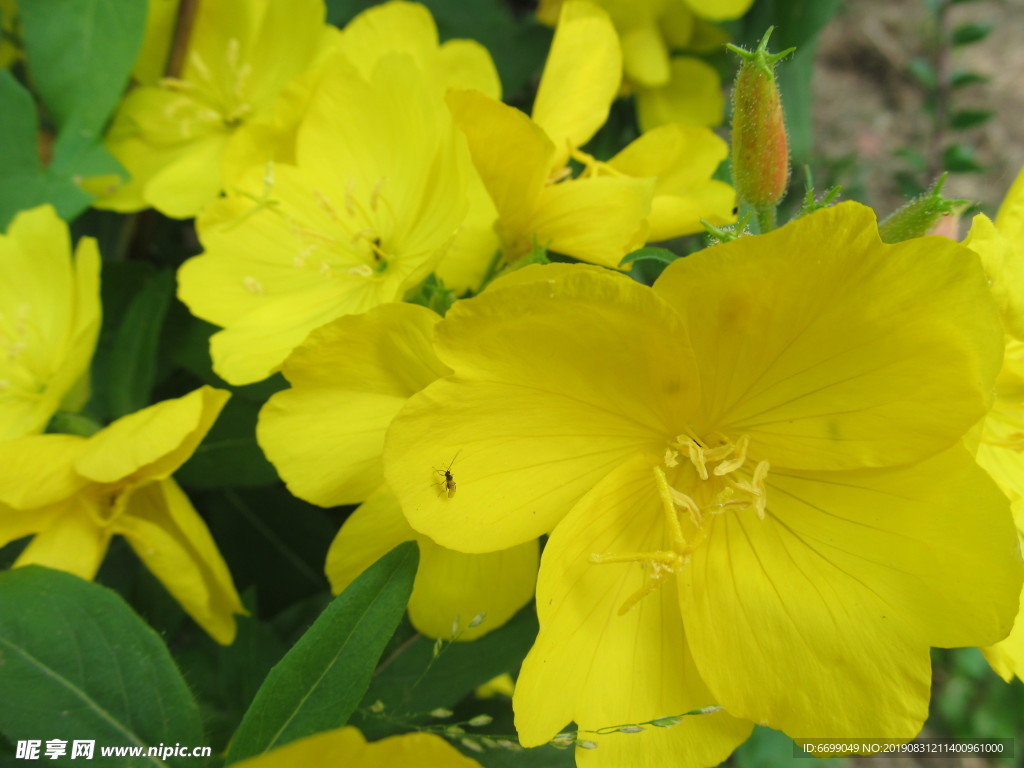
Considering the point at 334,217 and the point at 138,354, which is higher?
the point at 334,217

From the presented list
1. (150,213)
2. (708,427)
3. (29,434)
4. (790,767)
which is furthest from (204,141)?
(790,767)

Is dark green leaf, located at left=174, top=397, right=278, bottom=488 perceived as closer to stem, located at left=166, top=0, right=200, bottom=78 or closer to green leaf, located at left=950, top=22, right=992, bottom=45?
stem, located at left=166, top=0, right=200, bottom=78

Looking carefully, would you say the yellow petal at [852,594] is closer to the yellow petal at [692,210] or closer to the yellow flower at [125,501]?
the yellow petal at [692,210]

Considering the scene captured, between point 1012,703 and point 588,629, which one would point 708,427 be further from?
point 1012,703

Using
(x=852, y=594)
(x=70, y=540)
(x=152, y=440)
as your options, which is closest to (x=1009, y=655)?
(x=852, y=594)

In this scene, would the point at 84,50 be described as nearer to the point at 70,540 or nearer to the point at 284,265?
the point at 284,265

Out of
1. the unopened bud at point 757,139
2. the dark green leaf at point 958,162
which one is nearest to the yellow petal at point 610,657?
the unopened bud at point 757,139

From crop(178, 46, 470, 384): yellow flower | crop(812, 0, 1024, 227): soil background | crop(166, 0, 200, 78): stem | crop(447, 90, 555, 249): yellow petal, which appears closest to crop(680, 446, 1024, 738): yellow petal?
crop(447, 90, 555, 249): yellow petal
